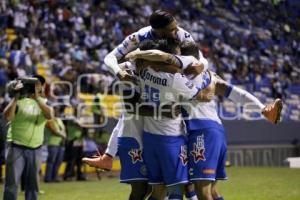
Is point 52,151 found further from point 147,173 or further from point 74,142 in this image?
Result: point 147,173

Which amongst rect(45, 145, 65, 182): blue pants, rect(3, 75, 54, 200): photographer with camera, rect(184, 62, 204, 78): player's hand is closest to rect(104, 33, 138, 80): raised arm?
rect(184, 62, 204, 78): player's hand

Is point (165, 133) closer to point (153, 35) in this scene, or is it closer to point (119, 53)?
point (153, 35)

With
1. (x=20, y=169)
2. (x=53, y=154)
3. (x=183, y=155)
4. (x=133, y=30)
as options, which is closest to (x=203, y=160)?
(x=183, y=155)

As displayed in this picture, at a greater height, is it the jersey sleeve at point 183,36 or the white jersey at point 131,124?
the jersey sleeve at point 183,36

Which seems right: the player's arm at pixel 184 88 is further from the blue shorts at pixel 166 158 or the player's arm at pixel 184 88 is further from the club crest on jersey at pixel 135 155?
the club crest on jersey at pixel 135 155

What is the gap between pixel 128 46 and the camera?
9312 mm

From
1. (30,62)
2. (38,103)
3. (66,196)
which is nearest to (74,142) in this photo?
(30,62)

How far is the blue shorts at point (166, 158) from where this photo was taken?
28.0 feet

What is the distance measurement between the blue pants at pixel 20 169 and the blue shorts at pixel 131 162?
8.75 feet

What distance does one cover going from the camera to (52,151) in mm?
20844

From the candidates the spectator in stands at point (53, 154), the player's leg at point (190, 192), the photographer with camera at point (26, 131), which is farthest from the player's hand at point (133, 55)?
the spectator in stands at point (53, 154)

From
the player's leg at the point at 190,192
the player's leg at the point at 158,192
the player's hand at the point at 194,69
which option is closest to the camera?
the player's hand at the point at 194,69

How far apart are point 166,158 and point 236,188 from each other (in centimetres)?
861

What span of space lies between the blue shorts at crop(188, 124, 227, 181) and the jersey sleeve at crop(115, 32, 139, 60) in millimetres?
1259
